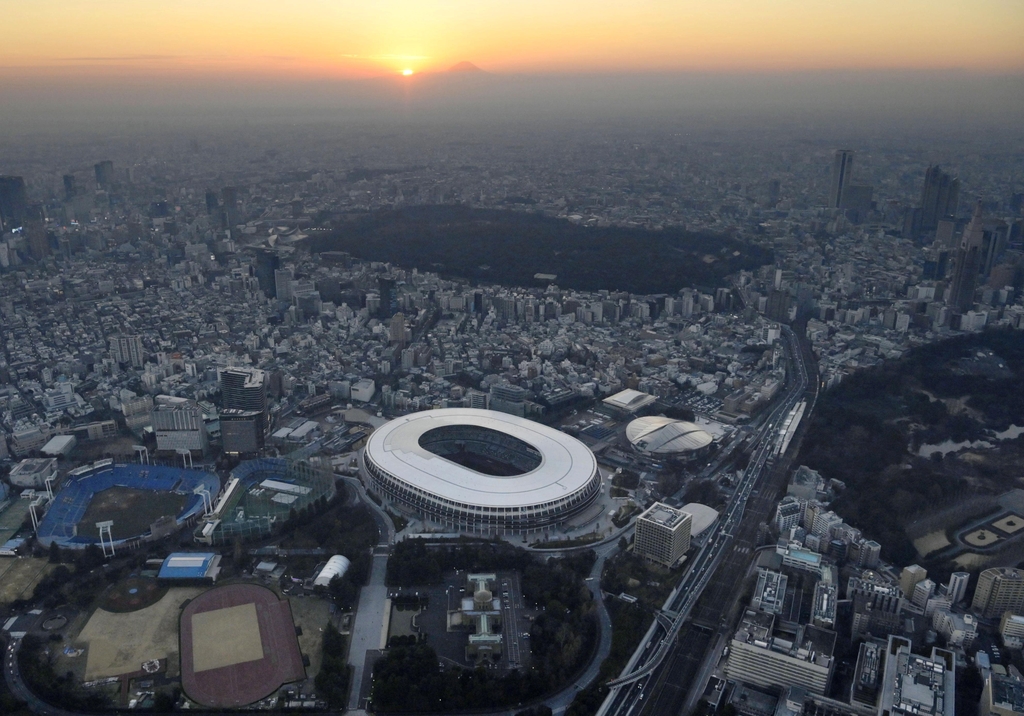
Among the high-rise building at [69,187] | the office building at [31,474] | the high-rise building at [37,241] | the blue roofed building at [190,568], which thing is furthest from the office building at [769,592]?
the high-rise building at [69,187]

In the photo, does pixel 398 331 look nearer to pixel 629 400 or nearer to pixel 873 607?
pixel 629 400

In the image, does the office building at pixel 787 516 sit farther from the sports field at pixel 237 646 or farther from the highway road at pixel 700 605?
the sports field at pixel 237 646

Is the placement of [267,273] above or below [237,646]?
above

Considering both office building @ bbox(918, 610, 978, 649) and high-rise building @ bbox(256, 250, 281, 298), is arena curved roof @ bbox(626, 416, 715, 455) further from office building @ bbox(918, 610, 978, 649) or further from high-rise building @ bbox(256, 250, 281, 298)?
high-rise building @ bbox(256, 250, 281, 298)

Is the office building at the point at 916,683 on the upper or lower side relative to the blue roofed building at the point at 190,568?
upper

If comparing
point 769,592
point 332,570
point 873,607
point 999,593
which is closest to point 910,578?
point 873,607

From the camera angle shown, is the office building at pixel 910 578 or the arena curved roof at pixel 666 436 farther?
the arena curved roof at pixel 666 436

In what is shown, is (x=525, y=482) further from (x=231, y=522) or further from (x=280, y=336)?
(x=280, y=336)

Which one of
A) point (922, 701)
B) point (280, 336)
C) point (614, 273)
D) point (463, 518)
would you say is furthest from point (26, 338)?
point (922, 701)
